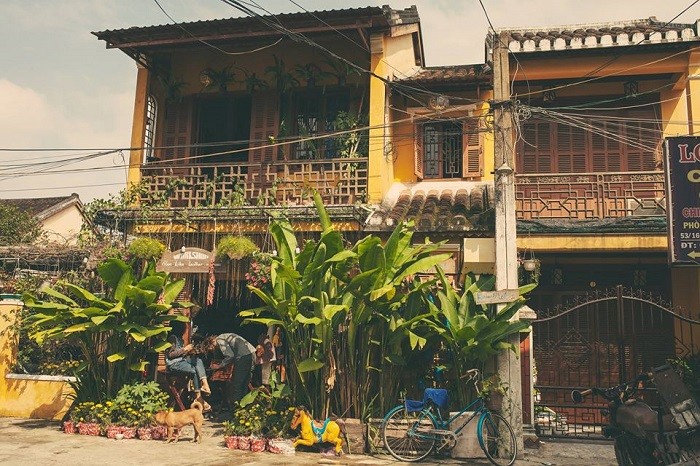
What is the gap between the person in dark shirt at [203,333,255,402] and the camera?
37.3 feet

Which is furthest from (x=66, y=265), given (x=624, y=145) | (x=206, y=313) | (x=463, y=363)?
(x=624, y=145)

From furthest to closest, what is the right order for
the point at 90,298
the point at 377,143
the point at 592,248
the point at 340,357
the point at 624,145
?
the point at 624,145 → the point at 377,143 → the point at 592,248 → the point at 90,298 → the point at 340,357

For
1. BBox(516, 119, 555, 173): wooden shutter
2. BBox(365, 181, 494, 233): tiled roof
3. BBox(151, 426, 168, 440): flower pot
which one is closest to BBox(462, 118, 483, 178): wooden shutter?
BBox(365, 181, 494, 233): tiled roof

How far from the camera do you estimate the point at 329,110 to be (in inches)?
548

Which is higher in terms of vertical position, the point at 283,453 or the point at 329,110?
the point at 329,110

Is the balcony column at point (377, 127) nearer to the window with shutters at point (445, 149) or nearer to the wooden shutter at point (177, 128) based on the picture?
the window with shutters at point (445, 149)

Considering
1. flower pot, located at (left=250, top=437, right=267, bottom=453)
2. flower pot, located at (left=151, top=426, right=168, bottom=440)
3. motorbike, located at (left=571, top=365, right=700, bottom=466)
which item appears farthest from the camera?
flower pot, located at (left=151, top=426, right=168, bottom=440)

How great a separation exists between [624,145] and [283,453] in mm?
9382

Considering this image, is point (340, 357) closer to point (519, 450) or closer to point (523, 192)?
point (519, 450)

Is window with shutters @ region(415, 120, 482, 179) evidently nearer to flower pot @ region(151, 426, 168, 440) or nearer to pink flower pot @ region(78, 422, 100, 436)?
flower pot @ region(151, 426, 168, 440)

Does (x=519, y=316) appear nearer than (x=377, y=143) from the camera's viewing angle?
Yes

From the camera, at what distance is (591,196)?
41.1 ft

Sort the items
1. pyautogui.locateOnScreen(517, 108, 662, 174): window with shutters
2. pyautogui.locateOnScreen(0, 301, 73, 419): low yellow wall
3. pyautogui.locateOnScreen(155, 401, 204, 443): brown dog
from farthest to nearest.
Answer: pyautogui.locateOnScreen(517, 108, 662, 174): window with shutters, pyautogui.locateOnScreen(0, 301, 73, 419): low yellow wall, pyautogui.locateOnScreen(155, 401, 204, 443): brown dog

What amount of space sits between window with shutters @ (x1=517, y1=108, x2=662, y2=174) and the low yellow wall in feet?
33.1
